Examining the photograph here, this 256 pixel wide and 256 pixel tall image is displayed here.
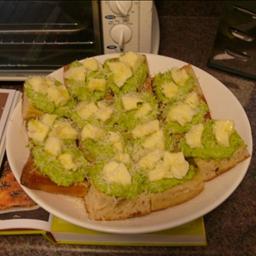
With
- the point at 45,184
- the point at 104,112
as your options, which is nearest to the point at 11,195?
the point at 45,184

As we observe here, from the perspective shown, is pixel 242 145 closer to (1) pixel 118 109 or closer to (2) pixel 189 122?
(2) pixel 189 122

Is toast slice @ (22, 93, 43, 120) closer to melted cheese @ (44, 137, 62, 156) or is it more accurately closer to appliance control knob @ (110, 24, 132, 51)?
melted cheese @ (44, 137, 62, 156)

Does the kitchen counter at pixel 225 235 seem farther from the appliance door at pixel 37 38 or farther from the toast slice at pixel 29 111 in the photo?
the appliance door at pixel 37 38

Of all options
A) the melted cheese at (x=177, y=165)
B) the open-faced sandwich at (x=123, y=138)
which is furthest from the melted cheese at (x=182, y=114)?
the melted cheese at (x=177, y=165)

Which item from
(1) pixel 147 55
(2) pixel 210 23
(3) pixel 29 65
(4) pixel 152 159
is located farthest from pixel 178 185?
(2) pixel 210 23

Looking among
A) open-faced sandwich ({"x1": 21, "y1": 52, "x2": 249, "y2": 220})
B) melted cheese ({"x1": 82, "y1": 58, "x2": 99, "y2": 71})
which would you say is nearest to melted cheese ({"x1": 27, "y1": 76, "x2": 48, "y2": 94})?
open-faced sandwich ({"x1": 21, "y1": 52, "x2": 249, "y2": 220})

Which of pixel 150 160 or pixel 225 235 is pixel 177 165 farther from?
pixel 225 235
